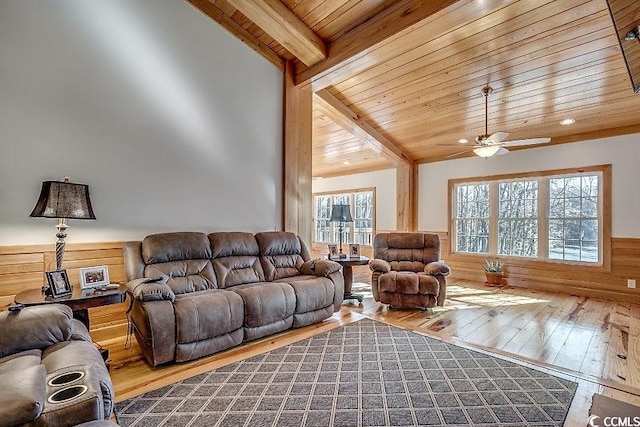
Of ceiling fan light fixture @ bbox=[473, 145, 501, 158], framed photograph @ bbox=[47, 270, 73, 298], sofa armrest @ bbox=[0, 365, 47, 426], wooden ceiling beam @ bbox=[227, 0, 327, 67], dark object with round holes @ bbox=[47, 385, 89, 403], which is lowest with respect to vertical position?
dark object with round holes @ bbox=[47, 385, 89, 403]

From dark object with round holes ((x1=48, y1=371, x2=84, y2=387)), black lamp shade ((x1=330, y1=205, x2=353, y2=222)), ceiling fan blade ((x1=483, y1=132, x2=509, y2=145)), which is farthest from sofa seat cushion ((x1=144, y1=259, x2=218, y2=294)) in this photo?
ceiling fan blade ((x1=483, y1=132, x2=509, y2=145))

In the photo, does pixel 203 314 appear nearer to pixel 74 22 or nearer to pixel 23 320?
pixel 23 320

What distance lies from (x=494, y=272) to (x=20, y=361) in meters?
5.86

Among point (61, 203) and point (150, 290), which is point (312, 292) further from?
point (61, 203)

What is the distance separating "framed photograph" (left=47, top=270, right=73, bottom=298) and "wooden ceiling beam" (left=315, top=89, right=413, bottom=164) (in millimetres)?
3677

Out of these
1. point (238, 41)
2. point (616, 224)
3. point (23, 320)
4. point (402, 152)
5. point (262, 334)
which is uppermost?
point (238, 41)

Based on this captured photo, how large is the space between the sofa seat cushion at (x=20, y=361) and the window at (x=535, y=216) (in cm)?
617

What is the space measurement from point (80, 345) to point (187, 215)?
6.47 ft

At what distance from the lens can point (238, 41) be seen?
3965mm

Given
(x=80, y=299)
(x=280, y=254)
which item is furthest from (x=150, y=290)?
(x=280, y=254)

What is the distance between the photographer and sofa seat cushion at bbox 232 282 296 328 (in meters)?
2.77

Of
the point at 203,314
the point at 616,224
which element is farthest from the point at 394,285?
the point at 616,224

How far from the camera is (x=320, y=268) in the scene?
354cm

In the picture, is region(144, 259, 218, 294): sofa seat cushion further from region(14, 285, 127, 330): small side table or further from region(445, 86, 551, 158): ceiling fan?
region(445, 86, 551, 158): ceiling fan
